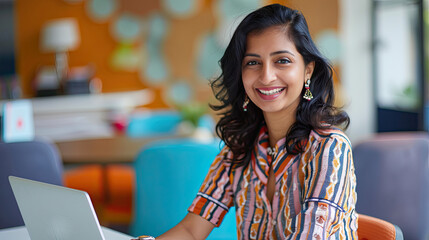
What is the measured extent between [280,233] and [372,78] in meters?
5.99

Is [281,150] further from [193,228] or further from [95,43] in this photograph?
[95,43]

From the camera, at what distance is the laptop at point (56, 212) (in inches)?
44.2

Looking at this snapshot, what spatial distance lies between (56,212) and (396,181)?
1.80m

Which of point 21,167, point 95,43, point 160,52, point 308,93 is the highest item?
point 95,43

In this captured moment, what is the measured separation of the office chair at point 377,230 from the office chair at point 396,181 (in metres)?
0.94

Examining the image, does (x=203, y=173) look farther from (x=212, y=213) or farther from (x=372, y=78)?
(x=372, y=78)

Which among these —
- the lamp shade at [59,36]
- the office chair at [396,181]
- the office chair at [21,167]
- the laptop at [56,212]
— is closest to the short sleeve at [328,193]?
the laptop at [56,212]

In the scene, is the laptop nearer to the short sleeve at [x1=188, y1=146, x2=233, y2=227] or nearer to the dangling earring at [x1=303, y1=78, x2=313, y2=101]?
the short sleeve at [x1=188, y1=146, x2=233, y2=227]

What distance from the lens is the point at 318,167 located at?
4.78ft

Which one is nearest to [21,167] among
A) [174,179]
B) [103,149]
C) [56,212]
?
[174,179]

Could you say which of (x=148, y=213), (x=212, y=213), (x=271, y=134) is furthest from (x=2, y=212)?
(x=271, y=134)

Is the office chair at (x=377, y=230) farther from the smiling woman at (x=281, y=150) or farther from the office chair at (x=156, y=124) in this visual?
the office chair at (x=156, y=124)

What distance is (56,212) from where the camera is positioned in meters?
1.19

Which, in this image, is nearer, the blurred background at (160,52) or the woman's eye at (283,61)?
the woman's eye at (283,61)
